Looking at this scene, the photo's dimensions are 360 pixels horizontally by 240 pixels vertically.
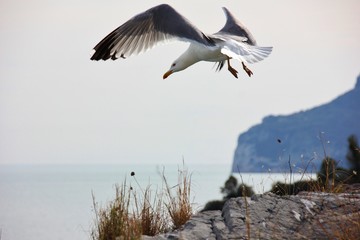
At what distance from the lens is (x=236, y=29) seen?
8.62 meters

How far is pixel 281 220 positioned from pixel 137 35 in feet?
10.2

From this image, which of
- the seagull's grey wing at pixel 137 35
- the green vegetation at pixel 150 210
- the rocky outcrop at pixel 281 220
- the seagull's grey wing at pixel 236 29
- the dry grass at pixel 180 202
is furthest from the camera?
the seagull's grey wing at pixel 236 29

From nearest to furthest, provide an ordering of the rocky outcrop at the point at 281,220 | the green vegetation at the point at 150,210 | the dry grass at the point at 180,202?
the rocky outcrop at the point at 281,220 < the green vegetation at the point at 150,210 < the dry grass at the point at 180,202

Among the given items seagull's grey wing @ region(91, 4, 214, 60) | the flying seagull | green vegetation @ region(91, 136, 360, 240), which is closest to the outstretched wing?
the flying seagull

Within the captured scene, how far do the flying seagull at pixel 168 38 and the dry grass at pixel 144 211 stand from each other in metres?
1.48

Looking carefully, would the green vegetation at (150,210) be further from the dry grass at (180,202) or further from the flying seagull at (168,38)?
the flying seagull at (168,38)

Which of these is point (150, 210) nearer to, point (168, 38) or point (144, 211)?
point (144, 211)

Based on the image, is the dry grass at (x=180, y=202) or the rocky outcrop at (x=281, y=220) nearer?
the rocky outcrop at (x=281, y=220)

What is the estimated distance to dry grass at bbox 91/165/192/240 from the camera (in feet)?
18.1

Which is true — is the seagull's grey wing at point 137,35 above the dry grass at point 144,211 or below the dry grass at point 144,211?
above

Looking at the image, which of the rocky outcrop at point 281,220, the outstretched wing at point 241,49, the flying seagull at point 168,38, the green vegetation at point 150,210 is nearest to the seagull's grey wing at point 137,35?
the flying seagull at point 168,38

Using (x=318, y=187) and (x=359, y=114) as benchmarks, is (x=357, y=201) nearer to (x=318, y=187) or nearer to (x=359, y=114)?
(x=318, y=187)

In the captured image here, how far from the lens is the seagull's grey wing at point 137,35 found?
7281mm

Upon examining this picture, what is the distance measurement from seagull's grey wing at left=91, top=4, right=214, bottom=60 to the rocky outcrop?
247 cm
